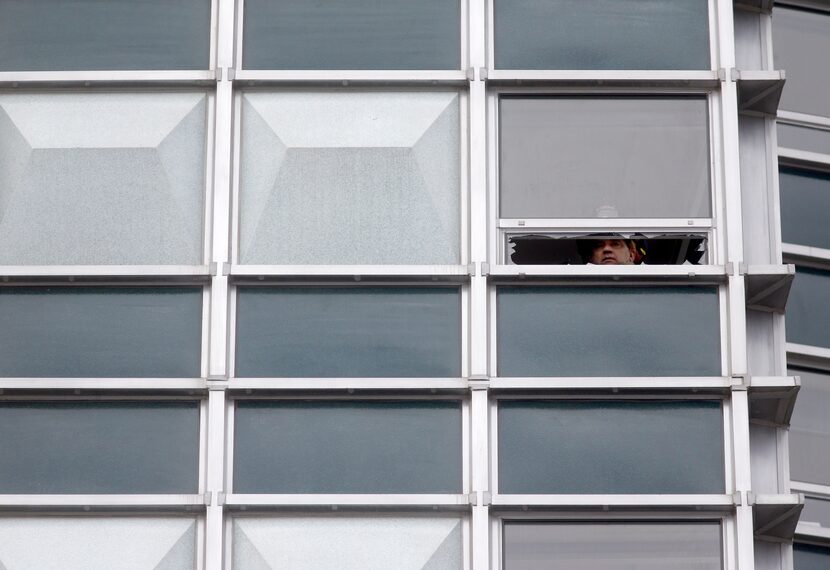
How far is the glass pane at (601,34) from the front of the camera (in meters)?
18.0

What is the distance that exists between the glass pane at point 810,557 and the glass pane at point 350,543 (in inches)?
125

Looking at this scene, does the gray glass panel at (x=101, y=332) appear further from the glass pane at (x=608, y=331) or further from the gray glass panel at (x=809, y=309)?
the gray glass panel at (x=809, y=309)

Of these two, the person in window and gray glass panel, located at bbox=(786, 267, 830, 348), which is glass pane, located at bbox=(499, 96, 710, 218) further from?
gray glass panel, located at bbox=(786, 267, 830, 348)

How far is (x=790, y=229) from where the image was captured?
19.8 meters

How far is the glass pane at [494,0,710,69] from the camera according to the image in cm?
1805

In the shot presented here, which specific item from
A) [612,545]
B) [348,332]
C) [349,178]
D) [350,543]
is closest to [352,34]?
[349,178]

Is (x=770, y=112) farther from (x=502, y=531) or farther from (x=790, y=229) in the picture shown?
(x=502, y=531)

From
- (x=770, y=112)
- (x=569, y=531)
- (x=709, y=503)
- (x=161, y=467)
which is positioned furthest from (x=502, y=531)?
(x=770, y=112)

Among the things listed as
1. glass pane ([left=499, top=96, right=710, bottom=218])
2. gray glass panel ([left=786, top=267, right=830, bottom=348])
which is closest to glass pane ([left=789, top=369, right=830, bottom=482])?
gray glass panel ([left=786, top=267, right=830, bottom=348])

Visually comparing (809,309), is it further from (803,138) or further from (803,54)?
(803,54)

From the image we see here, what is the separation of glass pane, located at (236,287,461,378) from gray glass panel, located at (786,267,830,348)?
3.54 metres

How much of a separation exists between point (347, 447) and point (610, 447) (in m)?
1.98

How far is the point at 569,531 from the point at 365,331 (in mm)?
2201

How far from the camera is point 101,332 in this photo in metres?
17.2
